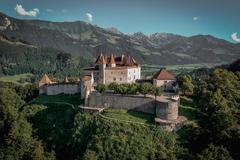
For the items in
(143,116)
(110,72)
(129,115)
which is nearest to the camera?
(143,116)

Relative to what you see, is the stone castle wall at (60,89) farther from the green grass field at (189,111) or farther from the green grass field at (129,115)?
the green grass field at (189,111)

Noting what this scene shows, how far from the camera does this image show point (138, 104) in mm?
56031

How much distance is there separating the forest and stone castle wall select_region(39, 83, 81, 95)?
6846 mm

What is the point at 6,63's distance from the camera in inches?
6786

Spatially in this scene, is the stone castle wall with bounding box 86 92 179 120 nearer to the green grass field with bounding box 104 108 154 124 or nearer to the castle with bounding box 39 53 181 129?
the castle with bounding box 39 53 181 129

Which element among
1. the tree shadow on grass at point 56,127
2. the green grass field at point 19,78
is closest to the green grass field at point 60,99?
the tree shadow on grass at point 56,127

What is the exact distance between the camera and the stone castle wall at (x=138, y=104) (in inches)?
2019

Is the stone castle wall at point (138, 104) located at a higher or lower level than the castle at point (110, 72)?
lower

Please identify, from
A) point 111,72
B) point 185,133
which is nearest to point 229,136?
point 185,133

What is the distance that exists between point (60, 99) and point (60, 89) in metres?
4.55

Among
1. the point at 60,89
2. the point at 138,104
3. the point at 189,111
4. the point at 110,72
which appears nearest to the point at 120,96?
the point at 138,104

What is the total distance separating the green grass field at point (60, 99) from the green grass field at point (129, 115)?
10111 mm

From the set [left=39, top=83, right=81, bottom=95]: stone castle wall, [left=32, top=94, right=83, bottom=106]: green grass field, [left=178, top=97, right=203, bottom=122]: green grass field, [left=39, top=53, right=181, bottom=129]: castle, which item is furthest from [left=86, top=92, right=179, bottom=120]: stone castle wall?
[left=39, top=83, right=81, bottom=95]: stone castle wall

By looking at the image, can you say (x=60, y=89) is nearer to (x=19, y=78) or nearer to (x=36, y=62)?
(x=19, y=78)
